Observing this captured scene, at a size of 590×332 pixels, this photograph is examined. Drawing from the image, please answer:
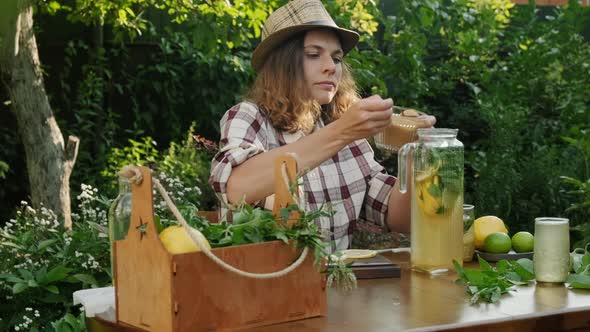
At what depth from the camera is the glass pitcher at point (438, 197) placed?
2006mm

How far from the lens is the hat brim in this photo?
2.78 meters

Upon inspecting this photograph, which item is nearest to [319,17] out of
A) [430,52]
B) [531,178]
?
[531,178]

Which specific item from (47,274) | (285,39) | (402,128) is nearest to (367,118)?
(402,128)

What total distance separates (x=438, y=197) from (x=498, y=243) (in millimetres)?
315

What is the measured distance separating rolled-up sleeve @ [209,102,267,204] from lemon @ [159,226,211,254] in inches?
31.8

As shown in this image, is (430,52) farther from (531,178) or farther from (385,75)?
(531,178)

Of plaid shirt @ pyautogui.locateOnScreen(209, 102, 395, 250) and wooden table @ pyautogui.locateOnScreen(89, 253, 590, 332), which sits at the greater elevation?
plaid shirt @ pyautogui.locateOnScreen(209, 102, 395, 250)

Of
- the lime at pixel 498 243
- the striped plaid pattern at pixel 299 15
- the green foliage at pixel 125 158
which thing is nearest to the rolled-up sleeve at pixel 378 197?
the striped plaid pattern at pixel 299 15

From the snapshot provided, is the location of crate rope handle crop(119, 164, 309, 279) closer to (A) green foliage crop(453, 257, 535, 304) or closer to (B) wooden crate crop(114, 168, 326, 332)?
(B) wooden crate crop(114, 168, 326, 332)

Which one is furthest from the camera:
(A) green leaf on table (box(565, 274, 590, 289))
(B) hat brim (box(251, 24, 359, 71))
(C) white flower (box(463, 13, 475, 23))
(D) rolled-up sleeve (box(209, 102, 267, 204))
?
(C) white flower (box(463, 13, 475, 23))

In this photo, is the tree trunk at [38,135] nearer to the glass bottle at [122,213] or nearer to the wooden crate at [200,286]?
the glass bottle at [122,213]

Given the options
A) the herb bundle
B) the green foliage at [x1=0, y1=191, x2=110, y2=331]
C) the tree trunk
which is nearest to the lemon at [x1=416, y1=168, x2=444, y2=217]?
the herb bundle

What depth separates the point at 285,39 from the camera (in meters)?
2.85

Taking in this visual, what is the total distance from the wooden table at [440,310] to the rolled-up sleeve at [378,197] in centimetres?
88
